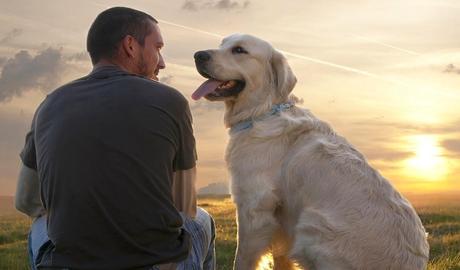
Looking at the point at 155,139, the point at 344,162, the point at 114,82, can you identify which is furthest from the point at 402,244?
the point at 114,82

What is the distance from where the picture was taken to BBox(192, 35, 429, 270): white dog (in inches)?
186

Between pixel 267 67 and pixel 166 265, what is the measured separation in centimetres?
235

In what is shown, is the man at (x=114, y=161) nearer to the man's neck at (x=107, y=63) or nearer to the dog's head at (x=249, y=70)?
the man's neck at (x=107, y=63)

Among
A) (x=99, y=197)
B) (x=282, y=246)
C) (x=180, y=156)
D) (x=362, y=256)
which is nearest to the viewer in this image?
(x=99, y=197)

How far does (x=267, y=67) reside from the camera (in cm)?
578

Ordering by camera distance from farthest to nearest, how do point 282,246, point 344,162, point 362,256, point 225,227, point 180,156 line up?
point 225,227 → point 282,246 → point 344,162 → point 362,256 → point 180,156

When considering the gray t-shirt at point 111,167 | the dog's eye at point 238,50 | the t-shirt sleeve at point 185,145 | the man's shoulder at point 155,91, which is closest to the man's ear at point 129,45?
the gray t-shirt at point 111,167

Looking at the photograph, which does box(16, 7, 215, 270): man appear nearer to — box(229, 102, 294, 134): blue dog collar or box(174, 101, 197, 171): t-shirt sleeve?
box(174, 101, 197, 171): t-shirt sleeve

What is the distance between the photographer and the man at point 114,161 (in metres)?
3.64

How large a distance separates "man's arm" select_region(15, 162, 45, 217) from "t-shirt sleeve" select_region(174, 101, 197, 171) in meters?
1.07

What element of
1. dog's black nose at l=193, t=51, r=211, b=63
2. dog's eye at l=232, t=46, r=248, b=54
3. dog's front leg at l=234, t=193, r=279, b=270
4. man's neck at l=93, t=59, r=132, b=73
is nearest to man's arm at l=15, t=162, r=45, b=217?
man's neck at l=93, t=59, r=132, b=73

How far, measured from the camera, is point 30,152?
4.27 meters

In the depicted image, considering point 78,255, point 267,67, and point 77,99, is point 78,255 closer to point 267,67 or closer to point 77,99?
point 77,99

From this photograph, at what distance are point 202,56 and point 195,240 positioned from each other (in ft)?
6.64
